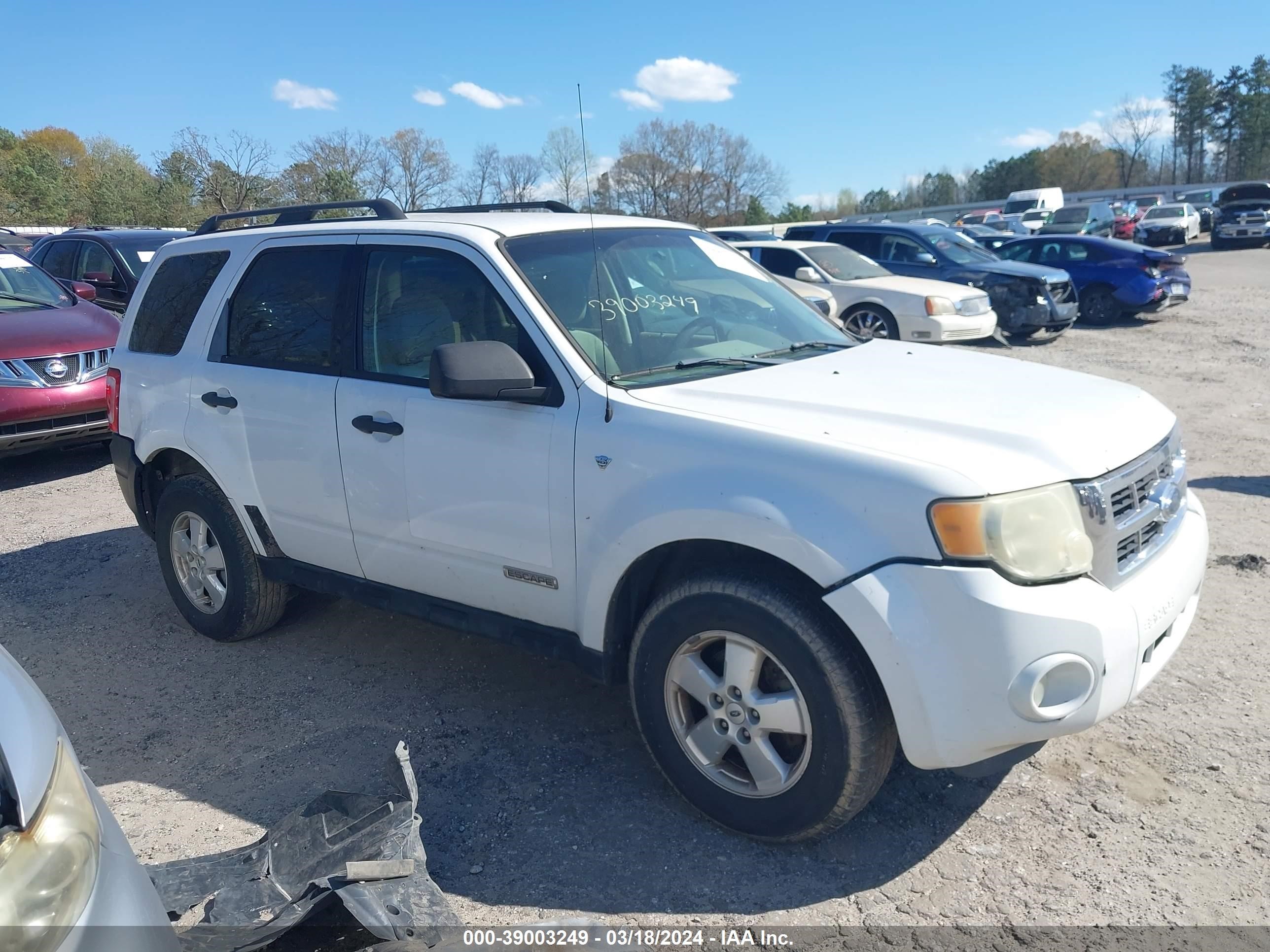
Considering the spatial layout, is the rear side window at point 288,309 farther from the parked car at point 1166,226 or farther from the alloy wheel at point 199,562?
the parked car at point 1166,226

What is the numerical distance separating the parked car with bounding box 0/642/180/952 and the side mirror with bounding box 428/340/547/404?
1.57m

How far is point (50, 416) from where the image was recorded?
8008 millimetres

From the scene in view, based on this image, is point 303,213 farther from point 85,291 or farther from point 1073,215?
point 1073,215

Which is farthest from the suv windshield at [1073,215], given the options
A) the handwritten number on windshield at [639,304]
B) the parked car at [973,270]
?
the handwritten number on windshield at [639,304]

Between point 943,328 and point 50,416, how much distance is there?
975 centimetres

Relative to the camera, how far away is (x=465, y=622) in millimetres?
3797

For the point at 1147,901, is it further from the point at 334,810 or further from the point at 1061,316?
the point at 1061,316

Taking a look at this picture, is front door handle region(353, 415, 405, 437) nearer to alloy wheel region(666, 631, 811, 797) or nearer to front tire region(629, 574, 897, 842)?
front tire region(629, 574, 897, 842)

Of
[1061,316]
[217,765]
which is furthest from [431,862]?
[1061,316]

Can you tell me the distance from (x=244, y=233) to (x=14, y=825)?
357cm

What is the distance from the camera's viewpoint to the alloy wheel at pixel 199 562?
4793 millimetres

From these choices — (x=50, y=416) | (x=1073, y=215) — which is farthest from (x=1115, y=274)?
(x=1073, y=215)

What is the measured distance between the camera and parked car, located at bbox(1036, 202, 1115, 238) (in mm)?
33219

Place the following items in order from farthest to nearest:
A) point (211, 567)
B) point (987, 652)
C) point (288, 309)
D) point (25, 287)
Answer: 1. point (25, 287)
2. point (211, 567)
3. point (288, 309)
4. point (987, 652)
